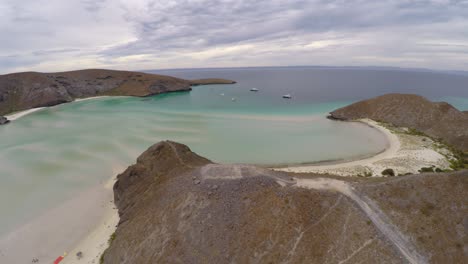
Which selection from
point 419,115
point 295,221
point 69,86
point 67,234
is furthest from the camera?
point 69,86

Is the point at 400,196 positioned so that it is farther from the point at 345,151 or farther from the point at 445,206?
the point at 345,151

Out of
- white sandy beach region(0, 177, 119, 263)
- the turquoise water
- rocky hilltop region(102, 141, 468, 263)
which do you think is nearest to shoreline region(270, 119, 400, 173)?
the turquoise water

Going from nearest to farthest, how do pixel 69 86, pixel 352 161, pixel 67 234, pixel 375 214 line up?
pixel 375 214 → pixel 67 234 → pixel 352 161 → pixel 69 86

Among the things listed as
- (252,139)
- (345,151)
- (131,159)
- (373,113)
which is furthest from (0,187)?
(373,113)

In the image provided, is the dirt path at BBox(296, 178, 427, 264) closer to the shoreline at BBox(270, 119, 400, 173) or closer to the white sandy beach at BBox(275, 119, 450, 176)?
the white sandy beach at BBox(275, 119, 450, 176)

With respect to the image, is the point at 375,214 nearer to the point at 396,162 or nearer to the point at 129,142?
the point at 396,162

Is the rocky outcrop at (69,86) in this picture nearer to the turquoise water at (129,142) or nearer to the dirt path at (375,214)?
the turquoise water at (129,142)

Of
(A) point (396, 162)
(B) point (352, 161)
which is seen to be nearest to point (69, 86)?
(B) point (352, 161)

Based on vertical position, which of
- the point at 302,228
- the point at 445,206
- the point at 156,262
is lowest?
the point at 156,262
